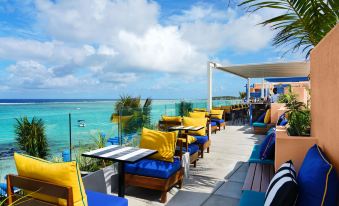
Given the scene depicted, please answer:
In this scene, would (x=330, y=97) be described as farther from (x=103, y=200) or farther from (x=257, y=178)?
(x=103, y=200)

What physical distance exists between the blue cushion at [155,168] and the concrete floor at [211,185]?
37 cm

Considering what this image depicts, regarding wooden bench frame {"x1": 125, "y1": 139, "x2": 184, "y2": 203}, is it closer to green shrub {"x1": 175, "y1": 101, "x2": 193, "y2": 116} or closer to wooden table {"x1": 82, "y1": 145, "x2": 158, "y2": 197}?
wooden table {"x1": 82, "y1": 145, "x2": 158, "y2": 197}


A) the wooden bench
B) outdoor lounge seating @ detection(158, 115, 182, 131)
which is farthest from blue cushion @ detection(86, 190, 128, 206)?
outdoor lounge seating @ detection(158, 115, 182, 131)

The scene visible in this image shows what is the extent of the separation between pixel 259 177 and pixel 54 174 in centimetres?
253

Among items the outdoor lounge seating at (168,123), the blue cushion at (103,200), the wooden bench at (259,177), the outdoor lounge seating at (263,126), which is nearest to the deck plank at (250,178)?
the wooden bench at (259,177)

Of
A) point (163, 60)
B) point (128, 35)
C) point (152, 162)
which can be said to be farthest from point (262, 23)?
point (163, 60)

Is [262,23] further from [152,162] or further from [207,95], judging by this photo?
[207,95]

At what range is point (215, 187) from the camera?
170 inches

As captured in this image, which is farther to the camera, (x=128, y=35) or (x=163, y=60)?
(x=163, y=60)

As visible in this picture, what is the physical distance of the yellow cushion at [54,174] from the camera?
81.7 inches

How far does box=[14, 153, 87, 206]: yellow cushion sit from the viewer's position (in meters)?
2.07

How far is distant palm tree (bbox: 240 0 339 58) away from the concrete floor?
90.0 inches

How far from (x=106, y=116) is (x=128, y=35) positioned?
15.6 m

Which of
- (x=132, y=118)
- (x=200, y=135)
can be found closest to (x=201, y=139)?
(x=200, y=135)
